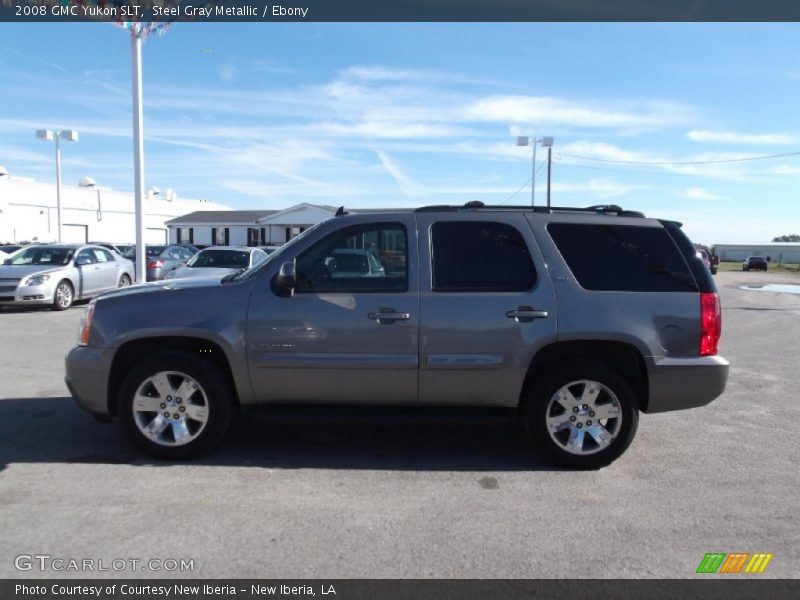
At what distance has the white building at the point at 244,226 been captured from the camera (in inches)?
2162

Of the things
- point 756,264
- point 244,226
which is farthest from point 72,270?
point 756,264

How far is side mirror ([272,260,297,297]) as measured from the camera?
4.27 meters

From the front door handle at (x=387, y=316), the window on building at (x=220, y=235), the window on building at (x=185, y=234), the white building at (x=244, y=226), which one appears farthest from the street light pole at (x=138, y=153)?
the window on building at (x=185, y=234)

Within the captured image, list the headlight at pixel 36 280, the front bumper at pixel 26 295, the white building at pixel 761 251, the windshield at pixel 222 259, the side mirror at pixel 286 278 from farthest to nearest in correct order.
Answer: the white building at pixel 761 251 < the windshield at pixel 222 259 < the headlight at pixel 36 280 < the front bumper at pixel 26 295 < the side mirror at pixel 286 278

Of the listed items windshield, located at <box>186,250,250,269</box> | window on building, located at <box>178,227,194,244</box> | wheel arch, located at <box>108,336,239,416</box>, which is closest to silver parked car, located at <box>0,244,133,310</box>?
windshield, located at <box>186,250,250,269</box>

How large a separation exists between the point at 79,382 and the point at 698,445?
5064 mm

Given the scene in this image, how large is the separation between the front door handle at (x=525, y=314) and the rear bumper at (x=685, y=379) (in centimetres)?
88

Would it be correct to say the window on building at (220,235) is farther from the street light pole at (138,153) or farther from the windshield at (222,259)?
the windshield at (222,259)

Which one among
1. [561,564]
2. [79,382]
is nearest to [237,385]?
[79,382]

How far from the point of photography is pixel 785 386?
7320mm

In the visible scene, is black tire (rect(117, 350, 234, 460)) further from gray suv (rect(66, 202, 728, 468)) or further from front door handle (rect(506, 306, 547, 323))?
front door handle (rect(506, 306, 547, 323))
